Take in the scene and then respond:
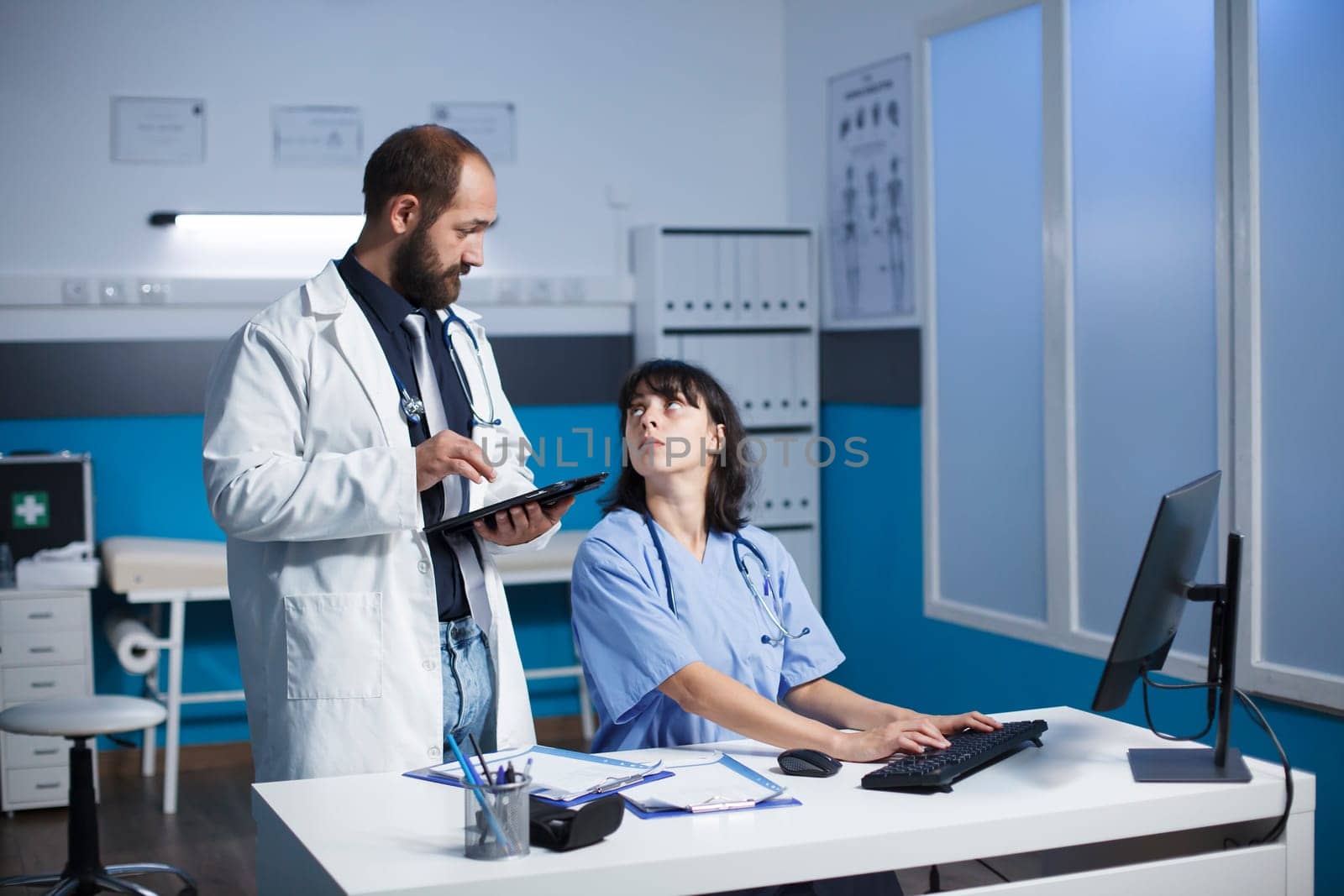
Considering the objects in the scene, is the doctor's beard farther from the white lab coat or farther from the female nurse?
the female nurse

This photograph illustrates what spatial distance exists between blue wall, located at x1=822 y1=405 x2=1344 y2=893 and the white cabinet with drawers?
237 cm

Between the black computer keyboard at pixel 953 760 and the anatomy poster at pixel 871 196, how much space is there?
2.48 metres

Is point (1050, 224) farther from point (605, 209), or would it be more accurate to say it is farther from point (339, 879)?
point (339, 879)

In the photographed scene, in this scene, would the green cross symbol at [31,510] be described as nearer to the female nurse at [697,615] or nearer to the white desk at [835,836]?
the female nurse at [697,615]

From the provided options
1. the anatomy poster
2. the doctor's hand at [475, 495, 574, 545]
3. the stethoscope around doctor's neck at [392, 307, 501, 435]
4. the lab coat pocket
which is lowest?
the lab coat pocket

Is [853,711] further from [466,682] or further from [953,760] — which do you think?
[466,682]

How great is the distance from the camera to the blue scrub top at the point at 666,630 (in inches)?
75.6

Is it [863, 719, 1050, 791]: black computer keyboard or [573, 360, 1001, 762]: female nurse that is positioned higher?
[573, 360, 1001, 762]: female nurse

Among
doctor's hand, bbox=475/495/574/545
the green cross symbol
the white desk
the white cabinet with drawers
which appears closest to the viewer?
the white desk

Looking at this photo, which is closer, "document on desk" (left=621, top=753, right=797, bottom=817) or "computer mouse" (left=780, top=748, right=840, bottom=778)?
"document on desk" (left=621, top=753, right=797, bottom=817)

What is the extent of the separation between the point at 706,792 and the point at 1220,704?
2.18ft

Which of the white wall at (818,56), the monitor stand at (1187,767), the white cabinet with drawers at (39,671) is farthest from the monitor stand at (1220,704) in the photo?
the white cabinet with drawers at (39,671)

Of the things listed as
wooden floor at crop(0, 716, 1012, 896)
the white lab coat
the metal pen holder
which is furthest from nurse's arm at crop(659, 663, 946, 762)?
wooden floor at crop(0, 716, 1012, 896)

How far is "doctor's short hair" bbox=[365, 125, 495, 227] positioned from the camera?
6.41 ft
